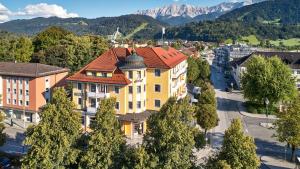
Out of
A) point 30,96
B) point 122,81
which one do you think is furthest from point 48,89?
point 122,81

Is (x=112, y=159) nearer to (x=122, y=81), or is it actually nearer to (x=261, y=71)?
(x=122, y=81)

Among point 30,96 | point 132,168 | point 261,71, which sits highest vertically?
point 261,71

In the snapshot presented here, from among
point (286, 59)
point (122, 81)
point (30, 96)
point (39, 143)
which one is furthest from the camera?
point (286, 59)

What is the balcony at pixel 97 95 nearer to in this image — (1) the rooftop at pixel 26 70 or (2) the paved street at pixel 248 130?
(1) the rooftop at pixel 26 70

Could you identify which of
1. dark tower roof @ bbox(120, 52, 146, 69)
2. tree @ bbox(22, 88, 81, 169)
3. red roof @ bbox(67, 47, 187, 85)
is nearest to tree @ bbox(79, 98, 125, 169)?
tree @ bbox(22, 88, 81, 169)

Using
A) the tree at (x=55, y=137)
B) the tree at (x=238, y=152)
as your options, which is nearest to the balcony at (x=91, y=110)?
the tree at (x=55, y=137)

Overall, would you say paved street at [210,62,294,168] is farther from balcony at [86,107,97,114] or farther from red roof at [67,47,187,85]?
balcony at [86,107,97,114]

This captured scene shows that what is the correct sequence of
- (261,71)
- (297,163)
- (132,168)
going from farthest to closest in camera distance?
(261,71), (297,163), (132,168)

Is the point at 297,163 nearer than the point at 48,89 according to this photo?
Yes
